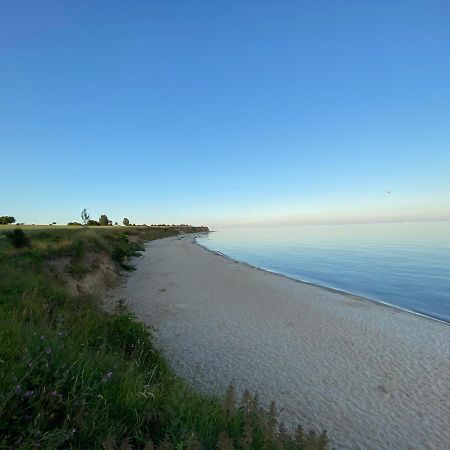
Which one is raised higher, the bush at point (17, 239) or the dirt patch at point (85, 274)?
the bush at point (17, 239)

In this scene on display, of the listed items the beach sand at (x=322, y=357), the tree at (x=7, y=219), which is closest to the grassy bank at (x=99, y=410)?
Answer: the beach sand at (x=322, y=357)

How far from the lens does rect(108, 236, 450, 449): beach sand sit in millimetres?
6031

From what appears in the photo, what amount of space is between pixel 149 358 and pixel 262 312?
7.80 metres

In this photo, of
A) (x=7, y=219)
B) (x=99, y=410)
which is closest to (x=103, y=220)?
(x=7, y=219)

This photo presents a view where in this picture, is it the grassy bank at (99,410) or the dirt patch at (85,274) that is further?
the dirt patch at (85,274)

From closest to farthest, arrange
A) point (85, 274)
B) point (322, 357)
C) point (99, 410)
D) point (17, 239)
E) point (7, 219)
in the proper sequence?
point (99, 410), point (322, 357), point (85, 274), point (17, 239), point (7, 219)

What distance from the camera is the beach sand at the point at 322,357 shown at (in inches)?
237

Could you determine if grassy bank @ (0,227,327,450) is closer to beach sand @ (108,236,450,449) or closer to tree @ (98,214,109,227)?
beach sand @ (108,236,450,449)

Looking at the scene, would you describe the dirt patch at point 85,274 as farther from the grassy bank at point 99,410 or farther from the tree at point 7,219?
the tree at point 7,219

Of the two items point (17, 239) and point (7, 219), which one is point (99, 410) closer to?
point (17, 239)

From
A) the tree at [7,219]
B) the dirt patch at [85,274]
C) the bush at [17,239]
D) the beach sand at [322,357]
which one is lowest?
the beach sand at [322,357]

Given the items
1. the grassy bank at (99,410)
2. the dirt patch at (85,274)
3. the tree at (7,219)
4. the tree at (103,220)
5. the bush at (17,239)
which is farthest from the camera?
the tree at (103,220)

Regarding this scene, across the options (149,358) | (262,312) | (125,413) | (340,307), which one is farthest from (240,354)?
(340,307)

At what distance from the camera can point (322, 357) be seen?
8961 millimetres
